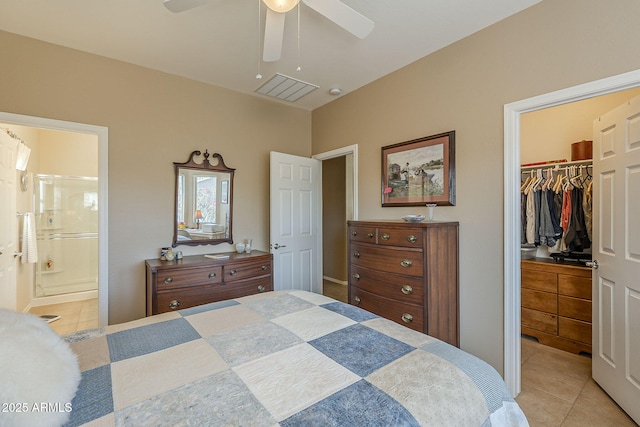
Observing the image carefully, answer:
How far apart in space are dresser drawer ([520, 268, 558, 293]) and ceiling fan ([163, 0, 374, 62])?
110 inches

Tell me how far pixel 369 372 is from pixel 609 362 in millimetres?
2215

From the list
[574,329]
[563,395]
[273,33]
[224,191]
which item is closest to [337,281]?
[224,191]

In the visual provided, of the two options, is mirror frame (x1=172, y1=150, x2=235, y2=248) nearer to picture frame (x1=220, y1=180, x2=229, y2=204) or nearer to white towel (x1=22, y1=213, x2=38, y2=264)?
picture frame (x1=220, y1=180, x2=229, y2=204)

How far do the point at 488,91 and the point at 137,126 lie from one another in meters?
3.17

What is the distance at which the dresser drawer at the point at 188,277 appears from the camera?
8.29 feet

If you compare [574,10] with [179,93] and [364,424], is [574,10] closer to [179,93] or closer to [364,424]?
Result: [364,424]

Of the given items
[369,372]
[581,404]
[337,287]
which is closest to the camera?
[369,372]

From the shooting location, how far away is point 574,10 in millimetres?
1826

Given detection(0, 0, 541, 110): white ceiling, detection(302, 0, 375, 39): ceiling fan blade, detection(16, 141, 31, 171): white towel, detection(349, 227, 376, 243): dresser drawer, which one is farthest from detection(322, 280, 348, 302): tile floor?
detection(16, 141, 31, 171): white towel

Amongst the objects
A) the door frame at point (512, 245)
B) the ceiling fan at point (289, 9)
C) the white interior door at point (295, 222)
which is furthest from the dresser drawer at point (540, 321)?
the ceiling fan at point (289, 9)

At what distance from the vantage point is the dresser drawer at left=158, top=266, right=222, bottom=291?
253 cm

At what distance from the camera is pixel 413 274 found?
7.14 ft

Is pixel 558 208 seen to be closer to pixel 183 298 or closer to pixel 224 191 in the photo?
pixel 224 191

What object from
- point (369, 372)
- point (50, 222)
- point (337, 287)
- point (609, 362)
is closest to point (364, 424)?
point (369, 372)
